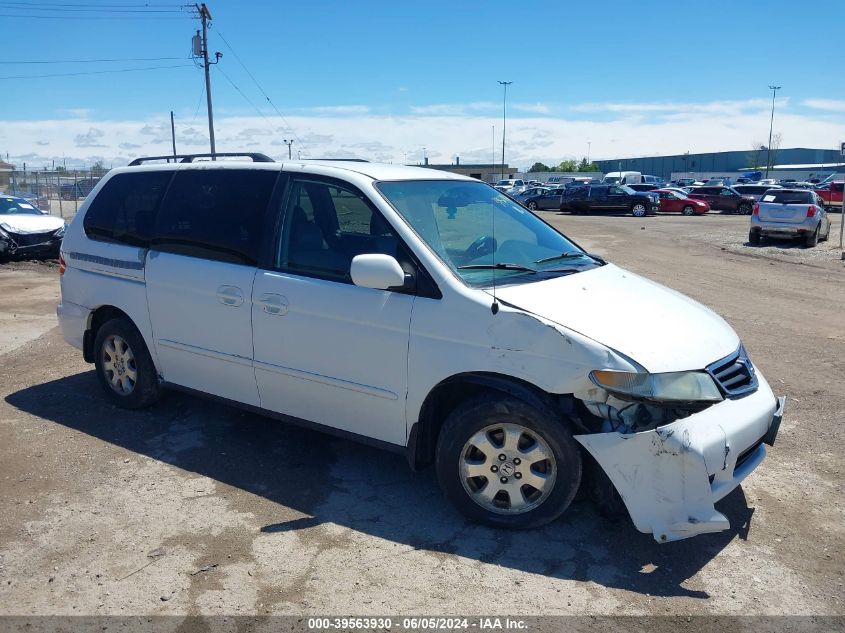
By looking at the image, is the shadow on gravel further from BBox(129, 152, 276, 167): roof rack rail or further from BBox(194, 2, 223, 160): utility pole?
BBox(194, 2, 223, 160): utility pole

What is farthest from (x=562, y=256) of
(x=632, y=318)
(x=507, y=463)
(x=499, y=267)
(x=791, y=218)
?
(x=791, y=218)

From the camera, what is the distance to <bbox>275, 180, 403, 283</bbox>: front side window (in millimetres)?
4297

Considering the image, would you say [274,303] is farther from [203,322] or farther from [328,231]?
[203,322]

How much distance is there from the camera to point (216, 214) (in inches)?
195

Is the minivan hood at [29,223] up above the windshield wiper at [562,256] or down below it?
below

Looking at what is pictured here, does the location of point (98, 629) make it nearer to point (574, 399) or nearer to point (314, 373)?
point (314, 373)

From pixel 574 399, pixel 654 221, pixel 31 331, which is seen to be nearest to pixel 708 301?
pixel 574 399

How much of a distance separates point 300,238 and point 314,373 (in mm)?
869

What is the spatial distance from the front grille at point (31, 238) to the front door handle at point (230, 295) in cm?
1279

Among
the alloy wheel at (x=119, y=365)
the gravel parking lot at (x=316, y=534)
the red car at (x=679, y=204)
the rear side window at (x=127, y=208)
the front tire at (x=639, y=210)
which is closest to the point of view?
the gravel parking lot at (x=316, y=534)

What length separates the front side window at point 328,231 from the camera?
14.1ft

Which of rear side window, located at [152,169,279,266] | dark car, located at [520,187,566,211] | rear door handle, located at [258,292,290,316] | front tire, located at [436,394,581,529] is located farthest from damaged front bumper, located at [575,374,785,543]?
dark car, located at [520,187,566,211]

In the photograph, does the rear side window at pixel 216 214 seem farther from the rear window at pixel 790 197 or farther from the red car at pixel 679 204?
the red car at pixel 679 204

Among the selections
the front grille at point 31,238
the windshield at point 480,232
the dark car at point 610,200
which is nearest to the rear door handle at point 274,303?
the windshield at point 480,232
